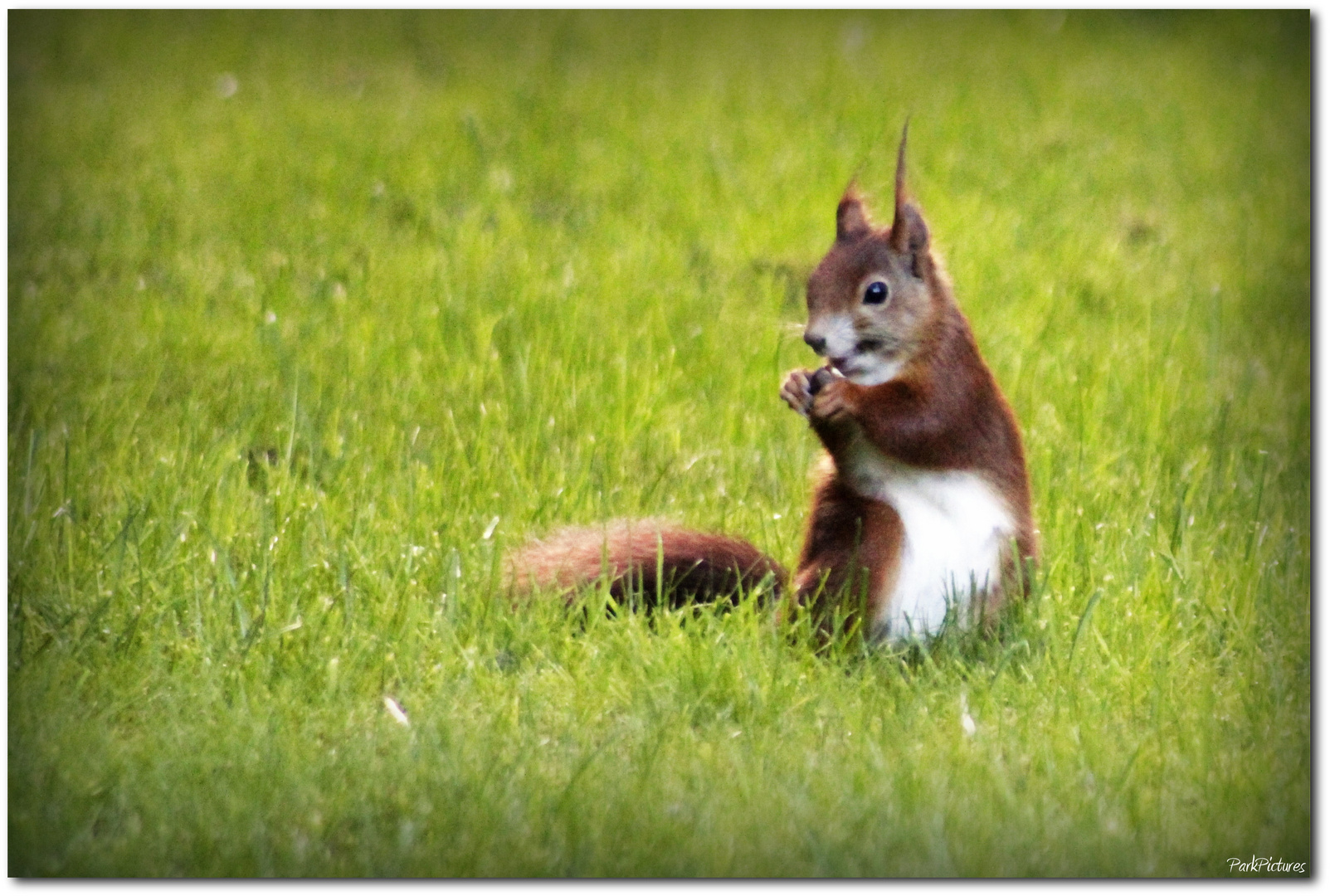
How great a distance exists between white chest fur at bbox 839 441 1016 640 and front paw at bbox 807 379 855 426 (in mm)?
93

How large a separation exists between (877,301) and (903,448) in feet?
0.82

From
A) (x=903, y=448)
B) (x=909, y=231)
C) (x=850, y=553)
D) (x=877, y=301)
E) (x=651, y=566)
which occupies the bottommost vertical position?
(x=651, y=566)

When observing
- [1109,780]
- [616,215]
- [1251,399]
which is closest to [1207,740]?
[1109,780]

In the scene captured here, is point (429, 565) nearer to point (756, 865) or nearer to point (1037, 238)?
point (756, 865)

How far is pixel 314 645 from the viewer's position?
315cm

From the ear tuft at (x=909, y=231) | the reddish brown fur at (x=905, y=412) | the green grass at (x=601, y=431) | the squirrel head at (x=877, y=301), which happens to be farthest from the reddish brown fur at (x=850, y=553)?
the ear tuft at (x=909, y=231)

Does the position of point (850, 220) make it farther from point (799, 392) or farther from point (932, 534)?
point (932, 534)

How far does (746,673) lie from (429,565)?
716 mm

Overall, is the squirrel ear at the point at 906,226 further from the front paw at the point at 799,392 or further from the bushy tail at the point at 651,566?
the bushy tail at the point at 651,566

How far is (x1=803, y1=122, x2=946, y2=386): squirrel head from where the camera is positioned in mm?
3055

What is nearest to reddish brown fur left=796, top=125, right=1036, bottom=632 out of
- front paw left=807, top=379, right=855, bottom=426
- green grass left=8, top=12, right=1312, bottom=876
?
front paw left=807, top=379, right=855, bottom=426

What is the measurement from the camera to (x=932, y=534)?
10.1 ft

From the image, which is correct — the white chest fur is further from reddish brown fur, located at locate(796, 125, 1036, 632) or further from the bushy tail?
the bushy tail

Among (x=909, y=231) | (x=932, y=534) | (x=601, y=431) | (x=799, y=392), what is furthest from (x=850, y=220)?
(x=601, y=431)
